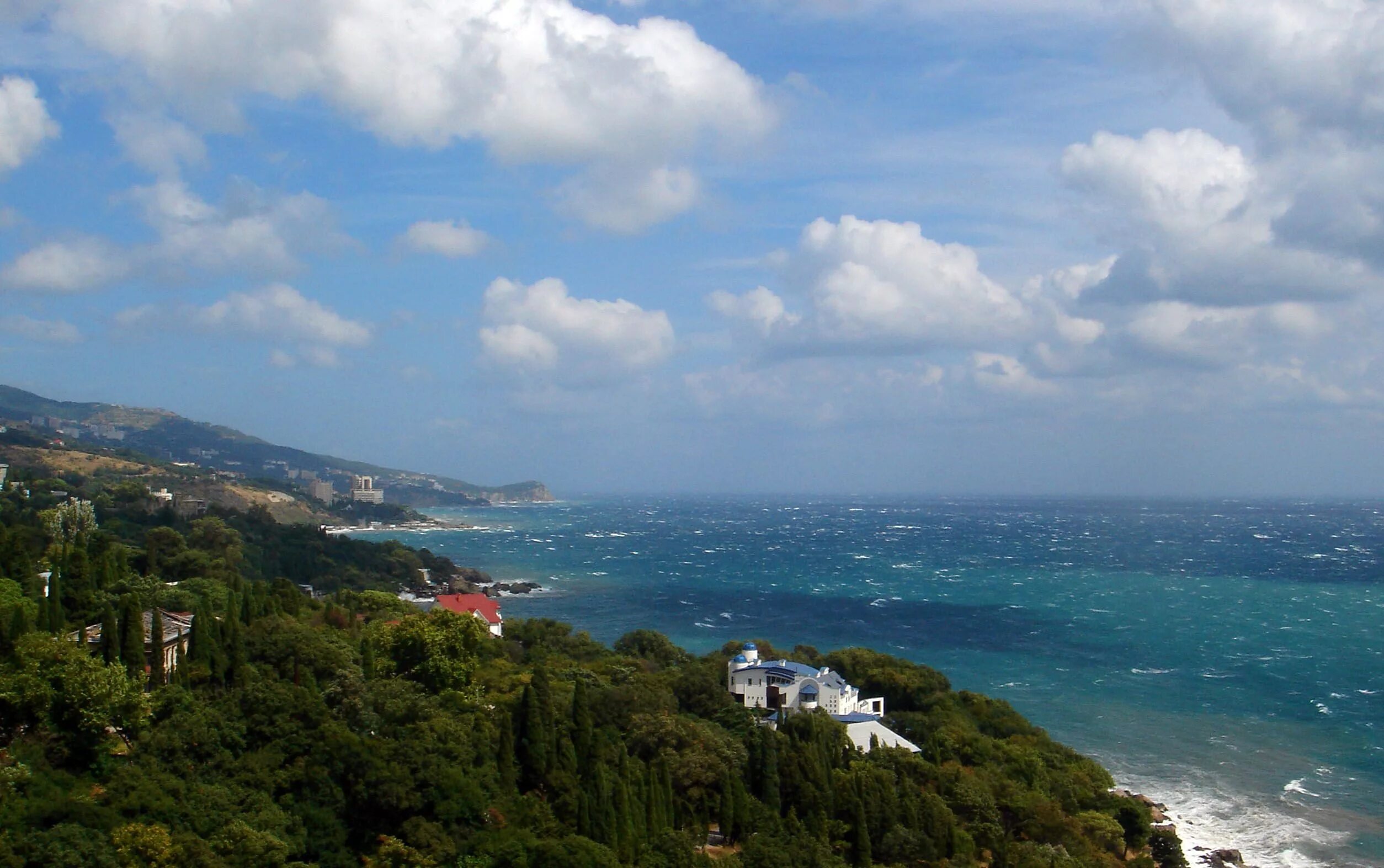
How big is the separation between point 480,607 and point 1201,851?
121 ft

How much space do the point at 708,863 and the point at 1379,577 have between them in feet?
342

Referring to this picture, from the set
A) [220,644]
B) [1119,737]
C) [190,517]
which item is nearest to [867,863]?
[220,644]

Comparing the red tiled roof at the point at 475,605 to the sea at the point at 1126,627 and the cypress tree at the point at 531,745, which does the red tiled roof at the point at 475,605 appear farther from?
the cypress tree at the point at 531,745

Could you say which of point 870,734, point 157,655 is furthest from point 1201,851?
point 157,655

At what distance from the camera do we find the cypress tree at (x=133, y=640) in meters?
27.1

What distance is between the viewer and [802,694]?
42.6 m

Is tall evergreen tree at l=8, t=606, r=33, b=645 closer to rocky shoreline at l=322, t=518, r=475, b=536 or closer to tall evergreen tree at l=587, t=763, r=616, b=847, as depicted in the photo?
tall evergreen tree at l=587, t=763, r=616, b=847

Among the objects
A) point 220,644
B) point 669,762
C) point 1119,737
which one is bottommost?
point 1119,737

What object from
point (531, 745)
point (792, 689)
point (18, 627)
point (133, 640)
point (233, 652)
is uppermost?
point (18, 627)

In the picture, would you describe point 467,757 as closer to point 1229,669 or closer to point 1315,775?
point 1315,775

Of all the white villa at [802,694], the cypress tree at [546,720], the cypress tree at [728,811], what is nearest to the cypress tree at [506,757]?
the cypress tree at [546,720]

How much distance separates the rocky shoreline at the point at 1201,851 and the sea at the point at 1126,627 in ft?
1.17

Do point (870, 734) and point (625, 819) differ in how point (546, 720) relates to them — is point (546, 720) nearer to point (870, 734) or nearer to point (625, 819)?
point (625, 819)

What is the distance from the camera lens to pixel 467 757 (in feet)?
85.7
